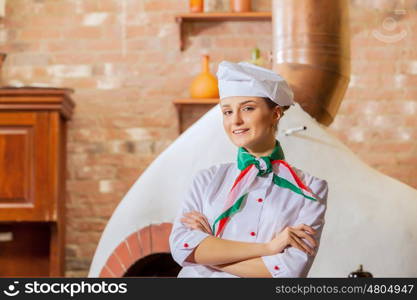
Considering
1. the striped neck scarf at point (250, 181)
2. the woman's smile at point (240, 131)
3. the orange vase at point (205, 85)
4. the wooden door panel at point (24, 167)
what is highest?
the orange vase at point (205, 85)

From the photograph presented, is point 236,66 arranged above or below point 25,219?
below

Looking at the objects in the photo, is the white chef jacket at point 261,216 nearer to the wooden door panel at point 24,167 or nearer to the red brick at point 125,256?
the red brick at point 125,256

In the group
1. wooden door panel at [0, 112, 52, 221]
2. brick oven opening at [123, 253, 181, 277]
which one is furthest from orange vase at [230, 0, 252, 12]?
brick oven opening at [123, 253, 181, 277]

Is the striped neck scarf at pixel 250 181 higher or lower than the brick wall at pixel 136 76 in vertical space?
lower

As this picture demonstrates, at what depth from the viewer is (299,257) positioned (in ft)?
4.21

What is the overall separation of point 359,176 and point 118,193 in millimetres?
1412

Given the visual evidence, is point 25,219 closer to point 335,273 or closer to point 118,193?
point 118,193

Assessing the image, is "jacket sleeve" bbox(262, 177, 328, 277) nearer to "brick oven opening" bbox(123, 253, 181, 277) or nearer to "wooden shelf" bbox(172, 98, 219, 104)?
"brick oven opening" bbox(123, 253, 181, 277)

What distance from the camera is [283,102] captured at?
4.37ft

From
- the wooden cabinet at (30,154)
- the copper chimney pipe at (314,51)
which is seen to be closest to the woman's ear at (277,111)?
the copper chimney pipe at (314,51)

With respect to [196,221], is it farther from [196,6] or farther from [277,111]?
[196,6]

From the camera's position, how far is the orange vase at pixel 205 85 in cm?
319

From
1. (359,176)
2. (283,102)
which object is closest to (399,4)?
(359,176)

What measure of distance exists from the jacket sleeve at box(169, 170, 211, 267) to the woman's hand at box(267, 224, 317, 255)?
0.40ft
